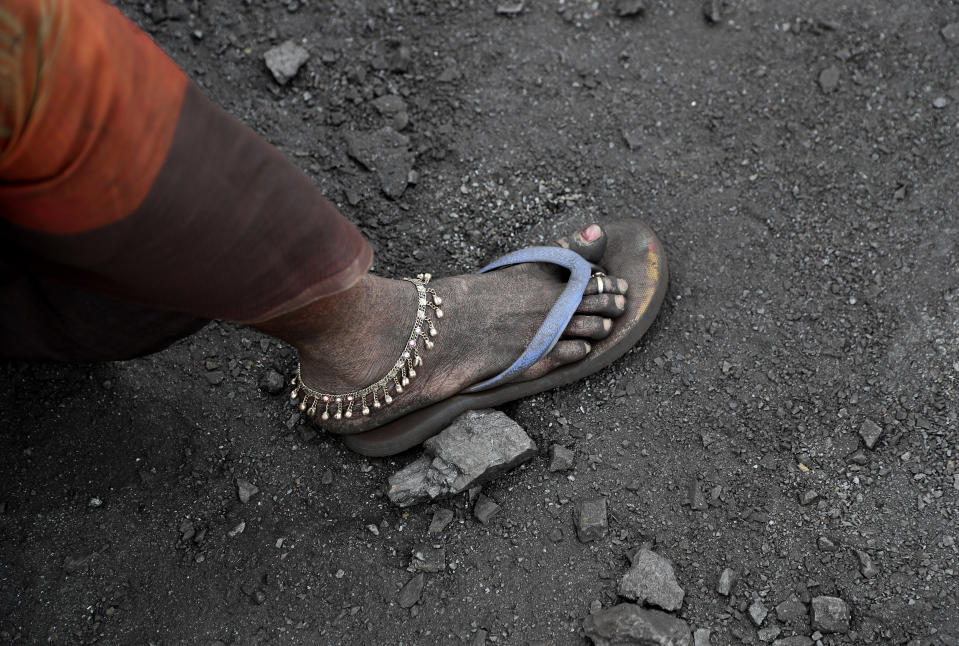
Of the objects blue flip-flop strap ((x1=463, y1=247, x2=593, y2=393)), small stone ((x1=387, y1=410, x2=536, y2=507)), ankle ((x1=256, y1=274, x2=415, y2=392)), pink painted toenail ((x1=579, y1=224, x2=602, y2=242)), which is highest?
ankle ((x1=256, y1=274, x2=415, y2=392))

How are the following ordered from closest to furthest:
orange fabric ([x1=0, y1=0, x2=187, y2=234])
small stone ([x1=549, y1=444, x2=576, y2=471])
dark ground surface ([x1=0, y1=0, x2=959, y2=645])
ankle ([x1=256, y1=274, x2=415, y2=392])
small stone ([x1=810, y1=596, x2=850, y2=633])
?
orange fabric ([x1=0, y1=0, x2=187, y2=234]) < ankle ([x1=256, y1=274, x2=415, y2=392]) < small stone ([x1=810, y1=596, x2=850, y2=633]) < dark ground surface ([x1=0, y1=0, x2=959, y2=645]) < small stone ([x1=549, y1=444, x2=576, y2=471])

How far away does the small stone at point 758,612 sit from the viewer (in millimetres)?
1442

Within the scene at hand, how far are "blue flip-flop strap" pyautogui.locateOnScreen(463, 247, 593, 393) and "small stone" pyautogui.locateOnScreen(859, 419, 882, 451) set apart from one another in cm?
69

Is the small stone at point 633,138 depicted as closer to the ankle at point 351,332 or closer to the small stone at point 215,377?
the ankle at point 351,332

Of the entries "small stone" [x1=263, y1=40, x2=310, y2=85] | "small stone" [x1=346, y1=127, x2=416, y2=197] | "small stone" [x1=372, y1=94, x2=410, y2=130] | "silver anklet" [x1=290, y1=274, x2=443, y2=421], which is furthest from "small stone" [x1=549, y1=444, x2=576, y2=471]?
"small stone" [x1=263, y1=40, x2=310, y2=85]

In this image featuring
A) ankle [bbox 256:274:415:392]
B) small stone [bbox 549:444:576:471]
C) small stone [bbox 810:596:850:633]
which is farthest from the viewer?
small stone [bbox 549:444:576:471]

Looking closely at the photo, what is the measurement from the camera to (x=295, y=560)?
1578mm

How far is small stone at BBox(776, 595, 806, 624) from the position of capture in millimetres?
1441

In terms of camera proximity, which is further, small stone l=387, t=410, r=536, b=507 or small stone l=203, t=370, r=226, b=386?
small stone l=203, t=370, r=226, b=386

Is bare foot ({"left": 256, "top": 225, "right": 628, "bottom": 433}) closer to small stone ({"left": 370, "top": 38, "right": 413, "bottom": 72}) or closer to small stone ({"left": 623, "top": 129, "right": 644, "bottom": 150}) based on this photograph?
small stone ({"left": 623, "top": 129, "right": 644, "bottom": 150})

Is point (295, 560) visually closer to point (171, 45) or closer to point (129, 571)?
point (129, 571)

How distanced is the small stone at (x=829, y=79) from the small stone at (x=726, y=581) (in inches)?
53.3

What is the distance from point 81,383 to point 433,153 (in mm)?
1092

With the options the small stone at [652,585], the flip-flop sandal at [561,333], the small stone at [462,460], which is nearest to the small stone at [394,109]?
the flip-flop sandal at [561,333]
